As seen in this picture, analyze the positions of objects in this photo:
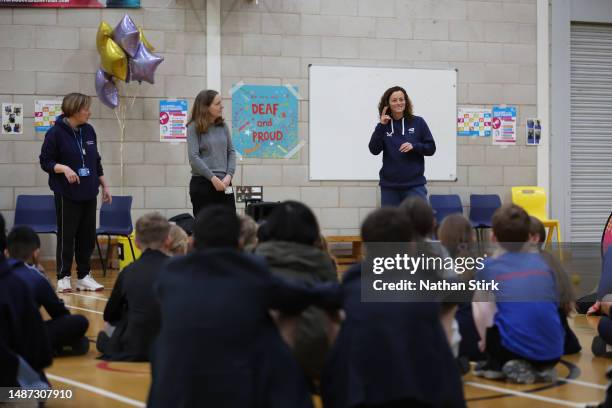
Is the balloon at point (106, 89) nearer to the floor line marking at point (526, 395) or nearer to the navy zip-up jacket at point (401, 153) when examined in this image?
the navy zip-up jacket at point (401, 153)

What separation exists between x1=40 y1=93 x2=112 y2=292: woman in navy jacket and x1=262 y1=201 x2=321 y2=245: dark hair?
3.57m

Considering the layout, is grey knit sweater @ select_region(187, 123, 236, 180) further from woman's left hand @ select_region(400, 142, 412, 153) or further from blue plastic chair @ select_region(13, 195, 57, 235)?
blue plastic chair @ select_region(13, 195, 57, 235)

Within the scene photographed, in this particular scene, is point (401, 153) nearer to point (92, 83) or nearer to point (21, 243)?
point (21, 243)

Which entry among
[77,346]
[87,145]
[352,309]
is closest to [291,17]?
[87,145]

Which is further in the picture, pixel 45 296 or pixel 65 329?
pixel 65 329

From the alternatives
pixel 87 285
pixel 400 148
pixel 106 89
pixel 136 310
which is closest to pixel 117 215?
pixel 106 89

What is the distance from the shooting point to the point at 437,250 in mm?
2914

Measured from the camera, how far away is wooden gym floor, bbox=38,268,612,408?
289 centimetres

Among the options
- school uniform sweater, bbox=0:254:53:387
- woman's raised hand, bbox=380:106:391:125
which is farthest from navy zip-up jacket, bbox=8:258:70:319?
woman's raised hand, bbox=380:106:391:125

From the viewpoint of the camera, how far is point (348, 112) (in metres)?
8.34

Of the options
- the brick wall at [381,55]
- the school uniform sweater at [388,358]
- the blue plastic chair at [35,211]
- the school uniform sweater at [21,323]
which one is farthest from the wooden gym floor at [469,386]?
the brick wall at [381,55]

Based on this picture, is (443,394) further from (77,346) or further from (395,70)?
(395,70)

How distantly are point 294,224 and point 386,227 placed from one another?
0.33 metres

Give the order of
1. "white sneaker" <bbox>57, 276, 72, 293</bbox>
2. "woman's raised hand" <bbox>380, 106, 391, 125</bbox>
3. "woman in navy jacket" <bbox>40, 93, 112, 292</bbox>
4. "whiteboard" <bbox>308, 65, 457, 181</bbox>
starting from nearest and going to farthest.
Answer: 1. "woman's raised hand" <bbox>380, 106, 391, 125</bbox>
2. "woman in navy jacket" <bbox>40, 93, 112, 292</bbox>
3. "white sneaker" <bbox>57, 276, 72, 293</bbox>
4. "whiteboard" <bbox>308, 65, 457, 181</bbox>
